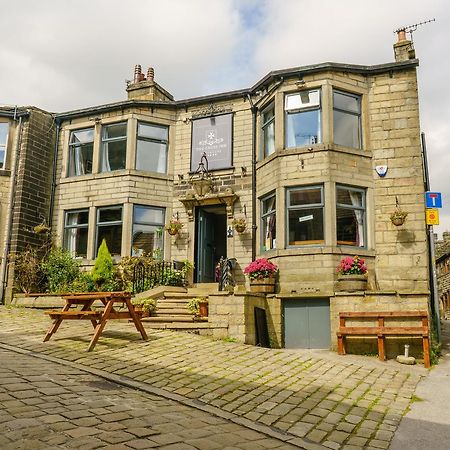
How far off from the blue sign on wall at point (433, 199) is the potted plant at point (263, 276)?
4347 mm

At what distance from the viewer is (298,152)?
1311 cm

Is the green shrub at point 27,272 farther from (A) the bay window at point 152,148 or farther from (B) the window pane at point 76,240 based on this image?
(A) the bay window at point 152,148

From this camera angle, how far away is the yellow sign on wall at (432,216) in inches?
475

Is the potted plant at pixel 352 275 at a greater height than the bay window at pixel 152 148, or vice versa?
the bay window at pixel 152 148

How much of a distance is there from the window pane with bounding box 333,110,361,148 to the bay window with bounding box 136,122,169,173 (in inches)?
237

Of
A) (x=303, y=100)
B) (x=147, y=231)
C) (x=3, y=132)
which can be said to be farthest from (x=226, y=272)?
(x=3, y=132)

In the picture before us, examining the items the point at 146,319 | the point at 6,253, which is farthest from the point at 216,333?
the point at 6,253

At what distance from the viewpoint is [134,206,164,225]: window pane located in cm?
1575

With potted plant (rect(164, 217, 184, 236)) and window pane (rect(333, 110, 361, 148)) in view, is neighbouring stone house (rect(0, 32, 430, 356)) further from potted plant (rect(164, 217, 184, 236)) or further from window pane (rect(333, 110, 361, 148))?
potted plant (rect(164, 217, 184, 236))

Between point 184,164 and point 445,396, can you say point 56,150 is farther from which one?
Answer: point 445,396

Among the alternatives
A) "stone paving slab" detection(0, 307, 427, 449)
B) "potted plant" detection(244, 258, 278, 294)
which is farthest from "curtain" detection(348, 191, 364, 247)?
"stone paving slab" detection(0, 307, 427, 449)

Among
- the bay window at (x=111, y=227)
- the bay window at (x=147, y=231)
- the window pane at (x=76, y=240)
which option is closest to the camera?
the bay window at (x=147, y=231)

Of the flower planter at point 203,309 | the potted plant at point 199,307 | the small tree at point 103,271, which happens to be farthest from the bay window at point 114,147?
the flower planter at point 203,309

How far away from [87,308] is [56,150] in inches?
383
